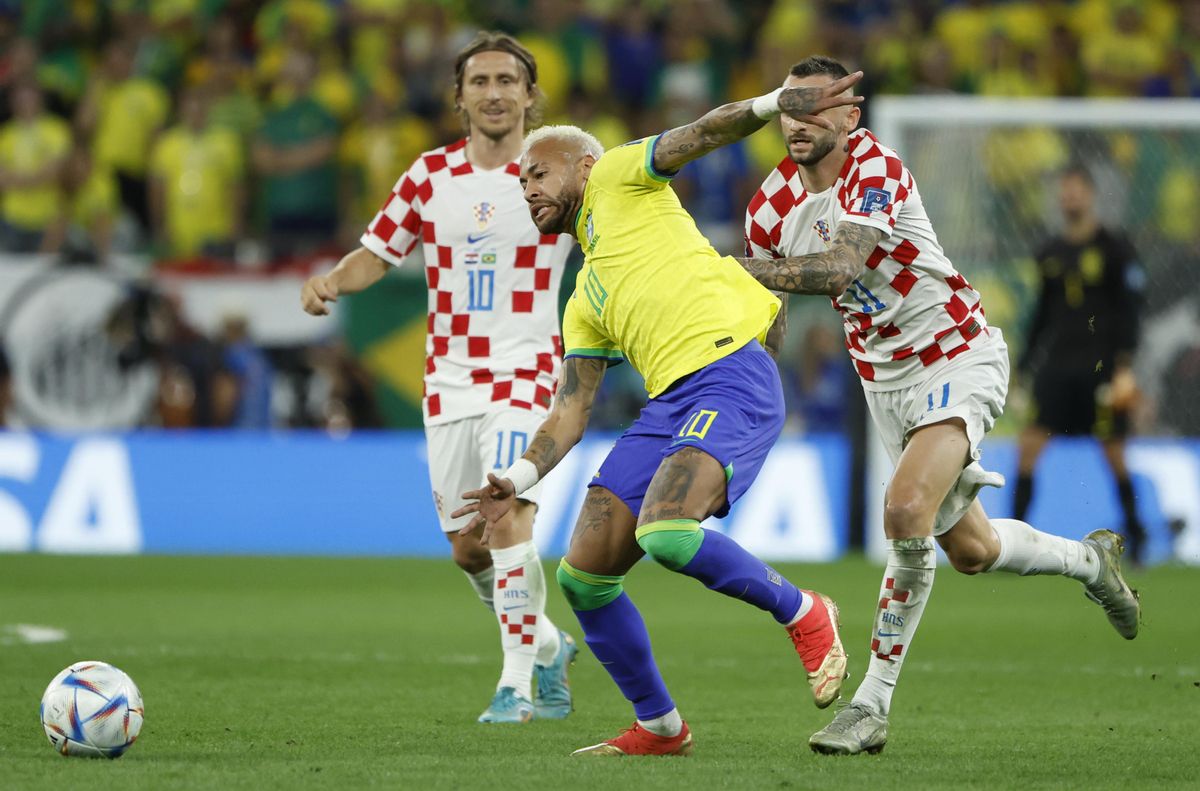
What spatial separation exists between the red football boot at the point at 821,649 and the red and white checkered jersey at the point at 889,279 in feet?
3.74

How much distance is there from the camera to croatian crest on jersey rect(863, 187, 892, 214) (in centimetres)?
629

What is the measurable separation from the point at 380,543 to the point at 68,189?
452 centimetres

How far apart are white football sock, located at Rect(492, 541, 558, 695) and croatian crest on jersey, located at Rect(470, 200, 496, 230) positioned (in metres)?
1.37

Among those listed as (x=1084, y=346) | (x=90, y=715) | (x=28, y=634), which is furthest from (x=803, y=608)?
(x=1084, y=346)

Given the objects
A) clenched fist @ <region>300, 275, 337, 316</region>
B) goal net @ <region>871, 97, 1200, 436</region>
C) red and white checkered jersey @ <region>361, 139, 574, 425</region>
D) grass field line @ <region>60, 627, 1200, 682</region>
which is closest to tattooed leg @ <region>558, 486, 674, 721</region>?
red and white checkered jersey @ <region>361, 139, 574, 425</region>

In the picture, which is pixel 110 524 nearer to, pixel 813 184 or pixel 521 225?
pixel 521 225

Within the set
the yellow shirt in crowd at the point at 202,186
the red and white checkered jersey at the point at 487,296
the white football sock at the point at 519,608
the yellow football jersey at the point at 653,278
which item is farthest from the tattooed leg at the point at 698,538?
the yellow shirt in crowd at the point at 202,186

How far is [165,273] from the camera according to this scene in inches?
617

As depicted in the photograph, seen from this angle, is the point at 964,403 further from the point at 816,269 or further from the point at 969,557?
the point at 816,269

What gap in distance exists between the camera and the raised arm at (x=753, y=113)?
583cm

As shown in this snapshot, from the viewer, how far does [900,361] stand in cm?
694

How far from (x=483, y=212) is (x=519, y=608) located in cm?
168

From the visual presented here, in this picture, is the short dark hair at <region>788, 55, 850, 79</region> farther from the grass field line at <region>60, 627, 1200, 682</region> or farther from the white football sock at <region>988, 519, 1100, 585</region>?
the grass field line at <region>60, 627, 1200, 682</region>

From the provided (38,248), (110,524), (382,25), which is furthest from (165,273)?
(382,25)
